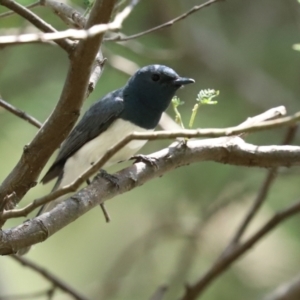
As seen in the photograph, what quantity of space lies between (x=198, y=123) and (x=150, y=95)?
4.20ft

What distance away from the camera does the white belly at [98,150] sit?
2141 mm

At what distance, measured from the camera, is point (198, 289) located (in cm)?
226

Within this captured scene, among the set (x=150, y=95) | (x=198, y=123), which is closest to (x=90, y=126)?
(x=150, y=95)

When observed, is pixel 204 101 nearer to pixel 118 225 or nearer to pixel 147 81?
pixel 147 81

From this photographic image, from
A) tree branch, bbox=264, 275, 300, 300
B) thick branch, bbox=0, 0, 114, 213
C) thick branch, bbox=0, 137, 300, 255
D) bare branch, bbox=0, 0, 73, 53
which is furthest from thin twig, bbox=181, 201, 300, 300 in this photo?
bare branch, bbox=0, 0, 73, 53

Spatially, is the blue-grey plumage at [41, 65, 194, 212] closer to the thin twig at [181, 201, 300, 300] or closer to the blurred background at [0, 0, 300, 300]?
the thin twig at [181, 201, 300, 300]

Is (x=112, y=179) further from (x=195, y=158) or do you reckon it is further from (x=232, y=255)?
(x=232, y=255)

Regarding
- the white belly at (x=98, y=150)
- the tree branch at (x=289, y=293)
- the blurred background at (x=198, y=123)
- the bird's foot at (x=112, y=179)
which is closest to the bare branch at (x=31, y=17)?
the bird's foot at (x=112, y=179)

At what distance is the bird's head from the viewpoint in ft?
7.27

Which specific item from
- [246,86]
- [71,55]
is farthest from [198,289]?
[246,86]

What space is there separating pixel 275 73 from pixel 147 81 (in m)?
1.81

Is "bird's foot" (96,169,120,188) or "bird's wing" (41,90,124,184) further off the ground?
"bird's wing" (41,90,124,184)

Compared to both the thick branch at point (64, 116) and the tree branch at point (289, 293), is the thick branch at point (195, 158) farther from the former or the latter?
the tree branch at point (289, 293)

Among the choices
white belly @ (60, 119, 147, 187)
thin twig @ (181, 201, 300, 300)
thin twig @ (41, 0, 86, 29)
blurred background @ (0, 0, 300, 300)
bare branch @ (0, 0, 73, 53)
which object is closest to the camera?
bare branch @ (0, 0, 73, 53)
